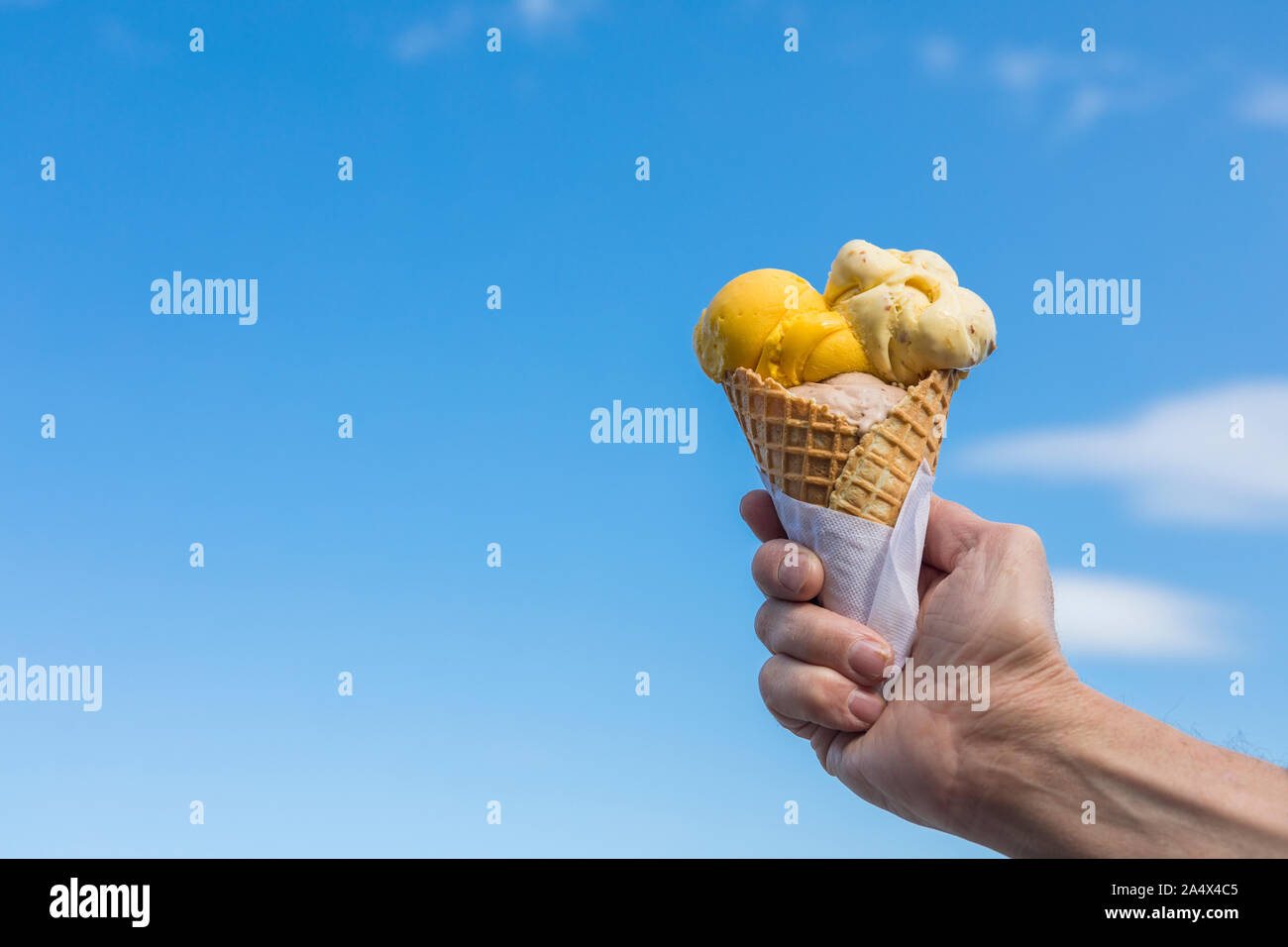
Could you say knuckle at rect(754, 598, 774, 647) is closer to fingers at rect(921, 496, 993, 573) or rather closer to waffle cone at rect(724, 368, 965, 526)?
waffle cone at rect(724, 368, 965, 526)

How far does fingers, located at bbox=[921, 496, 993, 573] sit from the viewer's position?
3.50 m

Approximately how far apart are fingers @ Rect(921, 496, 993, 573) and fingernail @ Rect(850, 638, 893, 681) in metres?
0.58

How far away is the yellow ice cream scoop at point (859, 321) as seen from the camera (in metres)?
3.21

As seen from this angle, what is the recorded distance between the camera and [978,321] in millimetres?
3260

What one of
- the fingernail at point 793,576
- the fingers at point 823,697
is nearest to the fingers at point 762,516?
the fingernail at point 793,576

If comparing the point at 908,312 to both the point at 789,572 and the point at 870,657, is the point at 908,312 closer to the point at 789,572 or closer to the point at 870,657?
the point at 789,572

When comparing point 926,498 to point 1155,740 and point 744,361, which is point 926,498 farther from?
point 1155,740

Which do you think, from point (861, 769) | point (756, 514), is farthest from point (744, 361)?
point (861, 769)

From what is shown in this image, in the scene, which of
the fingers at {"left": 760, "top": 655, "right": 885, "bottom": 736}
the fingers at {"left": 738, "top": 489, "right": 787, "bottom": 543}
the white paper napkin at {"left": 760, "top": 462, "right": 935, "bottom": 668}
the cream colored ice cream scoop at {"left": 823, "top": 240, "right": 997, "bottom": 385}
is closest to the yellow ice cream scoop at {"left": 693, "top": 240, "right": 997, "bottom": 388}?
the cream colored ice cream scoop at {"left": 823, "top": 240, "right": 997, "bottom": 385}

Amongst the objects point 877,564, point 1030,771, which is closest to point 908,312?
point 877,564

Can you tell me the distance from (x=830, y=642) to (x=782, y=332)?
1.14 meters

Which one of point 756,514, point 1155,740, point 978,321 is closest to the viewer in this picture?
point 1155,740

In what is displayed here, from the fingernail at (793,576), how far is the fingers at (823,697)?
11.1 inches
